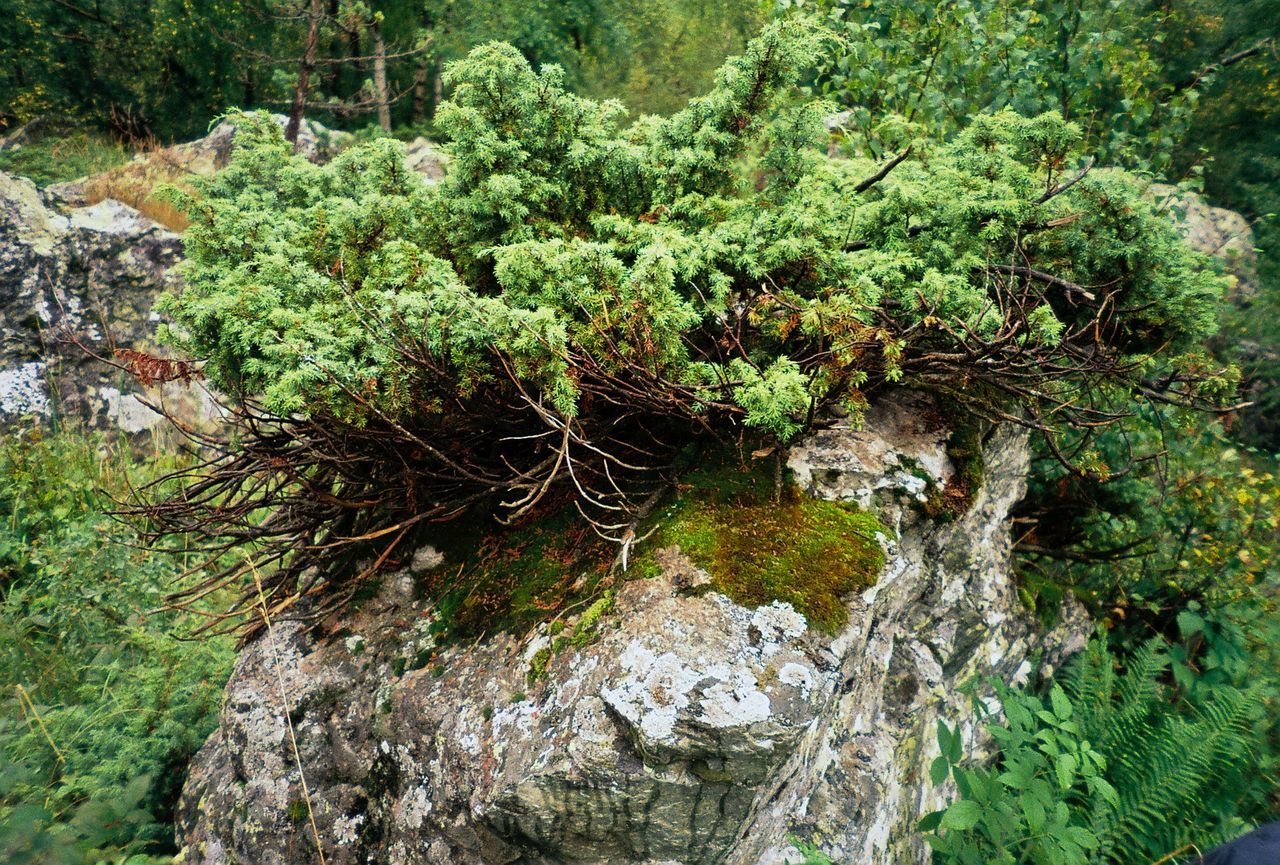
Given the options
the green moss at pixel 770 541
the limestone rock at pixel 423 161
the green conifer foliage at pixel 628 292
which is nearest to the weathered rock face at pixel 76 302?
the limestone rock at pixel 423 161

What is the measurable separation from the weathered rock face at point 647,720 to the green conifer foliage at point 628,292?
17.6 inches

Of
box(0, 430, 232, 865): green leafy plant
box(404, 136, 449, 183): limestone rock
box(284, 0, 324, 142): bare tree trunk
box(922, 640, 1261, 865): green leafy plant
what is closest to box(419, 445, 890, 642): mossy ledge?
box(922, 640, 1261, 865): green leafy plant

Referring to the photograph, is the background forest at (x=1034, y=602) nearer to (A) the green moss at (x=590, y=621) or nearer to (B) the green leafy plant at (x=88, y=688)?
(B) the green leafy plant at (x=88, y=688)

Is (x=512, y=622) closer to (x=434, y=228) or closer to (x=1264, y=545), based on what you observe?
(x=434, y=228)

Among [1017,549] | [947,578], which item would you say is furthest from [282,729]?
[1017,549]

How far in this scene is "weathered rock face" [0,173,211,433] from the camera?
6395mm

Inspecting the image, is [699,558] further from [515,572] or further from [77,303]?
[77,303]

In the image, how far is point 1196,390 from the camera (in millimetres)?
3031

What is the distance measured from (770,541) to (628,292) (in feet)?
3.09

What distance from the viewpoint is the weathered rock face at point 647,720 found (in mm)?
2010

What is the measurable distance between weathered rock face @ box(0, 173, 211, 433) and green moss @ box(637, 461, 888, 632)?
19.0ft

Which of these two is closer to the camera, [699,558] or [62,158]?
[699,558]

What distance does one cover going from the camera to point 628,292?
2.34 meters

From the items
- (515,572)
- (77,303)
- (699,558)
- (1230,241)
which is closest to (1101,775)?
(699,558)
